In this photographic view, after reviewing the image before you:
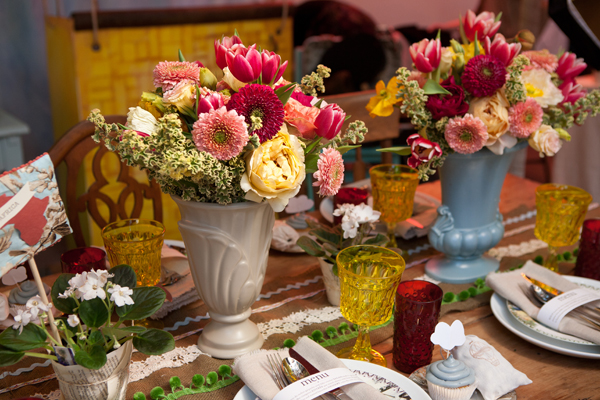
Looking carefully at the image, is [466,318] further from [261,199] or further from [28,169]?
[28,169]

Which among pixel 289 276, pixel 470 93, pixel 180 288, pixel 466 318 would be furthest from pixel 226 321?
pixel 470 93

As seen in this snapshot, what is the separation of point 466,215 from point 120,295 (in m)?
0.74

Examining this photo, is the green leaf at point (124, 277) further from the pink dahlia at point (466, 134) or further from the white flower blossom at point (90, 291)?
the pink dahlia at point (466, 134)

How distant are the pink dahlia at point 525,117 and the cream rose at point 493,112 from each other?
14 millimetres

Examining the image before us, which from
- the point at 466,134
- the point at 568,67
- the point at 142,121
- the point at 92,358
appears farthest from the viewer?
the point at 568,67

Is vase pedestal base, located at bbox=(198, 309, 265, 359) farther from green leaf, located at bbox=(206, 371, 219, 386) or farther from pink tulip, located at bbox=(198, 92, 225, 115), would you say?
pink tulip, located at bbox=(198, 92, 225, 115)

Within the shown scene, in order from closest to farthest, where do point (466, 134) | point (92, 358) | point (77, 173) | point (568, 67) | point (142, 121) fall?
point (92, 358), point (142, 121), point (466, 134), point (568, 67), point (77, 173)

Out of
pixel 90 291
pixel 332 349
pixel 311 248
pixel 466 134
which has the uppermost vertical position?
pixel 466 134

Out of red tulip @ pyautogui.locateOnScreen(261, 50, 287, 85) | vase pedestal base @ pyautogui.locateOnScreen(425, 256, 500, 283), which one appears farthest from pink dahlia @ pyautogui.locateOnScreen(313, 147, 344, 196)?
vase pedestal base @ pyautogui.locateOnScreen(425, 256, 500, 283)

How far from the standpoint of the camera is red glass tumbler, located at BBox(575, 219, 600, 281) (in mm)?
1112

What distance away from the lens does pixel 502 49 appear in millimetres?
1039

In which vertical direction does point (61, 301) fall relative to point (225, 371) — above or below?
above

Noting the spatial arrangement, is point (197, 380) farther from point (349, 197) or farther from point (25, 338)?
point (349, 197)

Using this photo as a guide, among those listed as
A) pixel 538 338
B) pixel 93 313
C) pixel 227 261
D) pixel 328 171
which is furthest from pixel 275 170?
pixel 538 338
